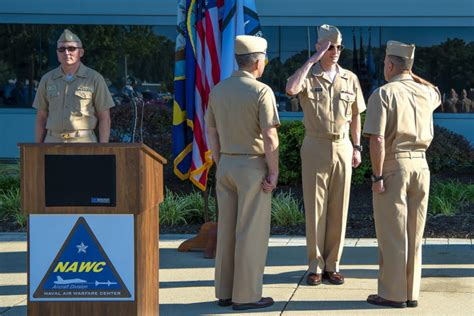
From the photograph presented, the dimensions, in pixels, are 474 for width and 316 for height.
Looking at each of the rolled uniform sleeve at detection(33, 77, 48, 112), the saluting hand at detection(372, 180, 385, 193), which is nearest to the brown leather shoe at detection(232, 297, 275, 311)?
the saluting hand at detection(372, 180, 385, 193)

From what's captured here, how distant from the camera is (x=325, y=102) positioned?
7176 millimetres

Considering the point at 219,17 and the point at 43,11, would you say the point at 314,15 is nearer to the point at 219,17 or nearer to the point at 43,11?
the point at 43,11

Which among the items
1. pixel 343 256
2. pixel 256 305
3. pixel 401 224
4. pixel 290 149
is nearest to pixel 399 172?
pixel 401 224

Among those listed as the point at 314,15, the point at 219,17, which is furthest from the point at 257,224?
the point at 314,15

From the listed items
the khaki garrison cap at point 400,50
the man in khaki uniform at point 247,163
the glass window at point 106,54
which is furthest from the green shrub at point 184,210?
the glass window at point 106,54

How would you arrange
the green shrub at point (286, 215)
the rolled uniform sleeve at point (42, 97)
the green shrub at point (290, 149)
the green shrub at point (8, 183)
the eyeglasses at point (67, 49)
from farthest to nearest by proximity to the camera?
1. the green shrub at point (8, 183)
2. the green shrub at point (290, 149)
3. the green shrub at point (286, 215)
4. the rolled uniform sleeve at point (42, 97)
5. the eyeglasses at point (67, 49)

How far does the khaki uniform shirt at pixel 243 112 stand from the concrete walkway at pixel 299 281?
1.29 metres

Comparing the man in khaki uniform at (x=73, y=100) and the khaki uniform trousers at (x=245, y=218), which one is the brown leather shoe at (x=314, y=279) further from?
the man in khaki uniform at (x=73, y=100)

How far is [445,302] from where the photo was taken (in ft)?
22.2

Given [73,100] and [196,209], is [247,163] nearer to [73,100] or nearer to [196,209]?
[73,100]

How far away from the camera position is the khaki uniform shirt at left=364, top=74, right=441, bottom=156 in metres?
6.48

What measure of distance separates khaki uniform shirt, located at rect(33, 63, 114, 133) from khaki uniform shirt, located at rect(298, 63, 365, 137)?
191cm

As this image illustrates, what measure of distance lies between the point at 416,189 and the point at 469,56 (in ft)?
36.4

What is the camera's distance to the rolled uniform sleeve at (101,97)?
777 cm
